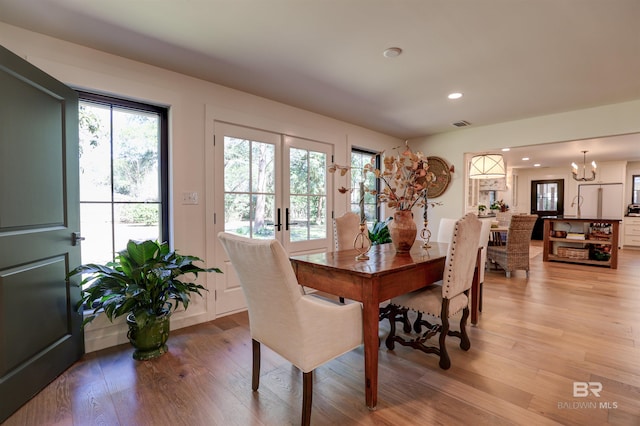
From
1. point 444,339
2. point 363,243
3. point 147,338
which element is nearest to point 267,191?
point 363,243

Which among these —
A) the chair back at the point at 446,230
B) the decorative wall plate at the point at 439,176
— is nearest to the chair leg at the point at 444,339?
the chair back at the point at 446,230

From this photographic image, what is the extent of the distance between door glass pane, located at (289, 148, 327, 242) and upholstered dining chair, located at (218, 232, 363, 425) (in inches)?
81.4

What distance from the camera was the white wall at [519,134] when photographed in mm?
3531

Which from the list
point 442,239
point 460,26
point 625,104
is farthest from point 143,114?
point 625,104

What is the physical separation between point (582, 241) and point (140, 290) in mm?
6700

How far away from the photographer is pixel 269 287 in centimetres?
148

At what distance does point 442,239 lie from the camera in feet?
10.9

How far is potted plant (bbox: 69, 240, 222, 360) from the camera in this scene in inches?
82.0

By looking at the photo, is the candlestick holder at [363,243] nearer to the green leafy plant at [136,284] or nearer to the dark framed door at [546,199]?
the green leafy plant at [136,284]

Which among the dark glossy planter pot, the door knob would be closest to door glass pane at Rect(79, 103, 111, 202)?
the door knob

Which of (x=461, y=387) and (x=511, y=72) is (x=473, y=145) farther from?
(x=461, y=387)

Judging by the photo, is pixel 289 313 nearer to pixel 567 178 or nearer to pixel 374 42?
pixel 374 42

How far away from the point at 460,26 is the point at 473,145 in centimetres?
304

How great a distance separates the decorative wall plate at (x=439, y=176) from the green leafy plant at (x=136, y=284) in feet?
13.8
